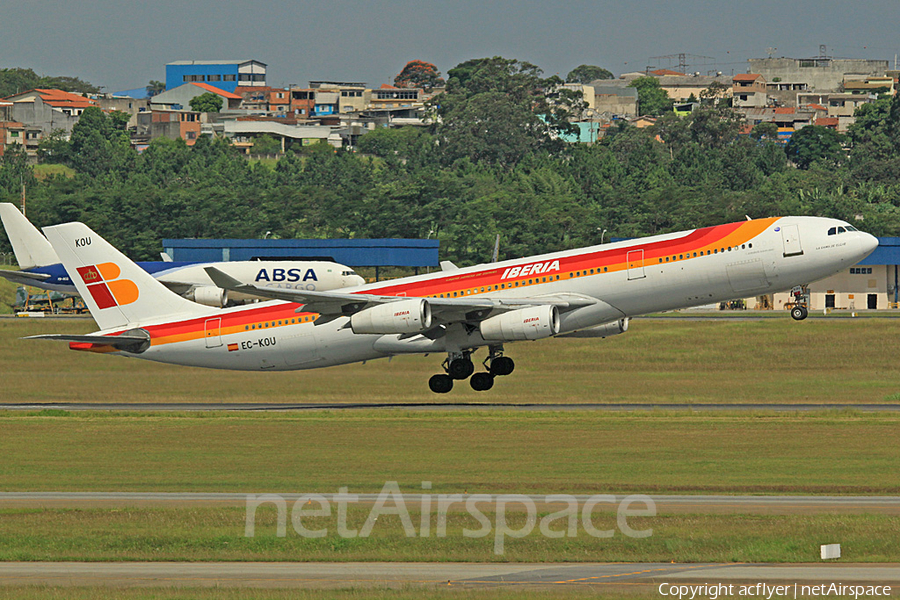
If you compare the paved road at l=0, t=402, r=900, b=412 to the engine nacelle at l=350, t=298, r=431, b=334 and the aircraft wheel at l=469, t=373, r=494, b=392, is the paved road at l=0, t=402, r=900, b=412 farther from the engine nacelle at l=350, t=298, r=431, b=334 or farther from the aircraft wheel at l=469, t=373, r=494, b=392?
the engine nacelle at l=350, t=298, r=431, b=334

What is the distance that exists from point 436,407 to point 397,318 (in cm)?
808

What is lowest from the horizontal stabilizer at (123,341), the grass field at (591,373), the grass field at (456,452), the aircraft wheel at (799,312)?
the grass field at (456,452)

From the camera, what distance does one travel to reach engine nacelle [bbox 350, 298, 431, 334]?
54312 mm

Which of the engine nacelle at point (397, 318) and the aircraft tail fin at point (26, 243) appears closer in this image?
the engine nacelle at point (397, 318)

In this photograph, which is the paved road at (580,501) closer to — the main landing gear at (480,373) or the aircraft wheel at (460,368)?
the main landing gear at (480,373)

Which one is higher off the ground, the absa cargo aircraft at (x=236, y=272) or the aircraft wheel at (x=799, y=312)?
the absa cargo aircraft at (x=236, y=272)

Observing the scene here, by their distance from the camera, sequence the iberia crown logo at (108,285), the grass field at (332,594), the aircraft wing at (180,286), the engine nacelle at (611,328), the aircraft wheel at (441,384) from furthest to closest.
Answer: the aircraft wing at (180,286) < the iberia crown logo at (108,285) < the aircraft wheel at (441,384) < the engine nacelle at (611,328) < the grass field at (332,594)

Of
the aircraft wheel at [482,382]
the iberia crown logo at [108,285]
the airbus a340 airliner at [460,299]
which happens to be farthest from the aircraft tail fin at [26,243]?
the aircraft wheel at [482,382]

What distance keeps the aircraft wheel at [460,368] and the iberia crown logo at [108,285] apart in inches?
632

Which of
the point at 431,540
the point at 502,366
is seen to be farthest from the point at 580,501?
the point at 502,366

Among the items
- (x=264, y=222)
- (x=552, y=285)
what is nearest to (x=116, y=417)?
(x=552, y=285)

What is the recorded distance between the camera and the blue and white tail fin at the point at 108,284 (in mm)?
60844
